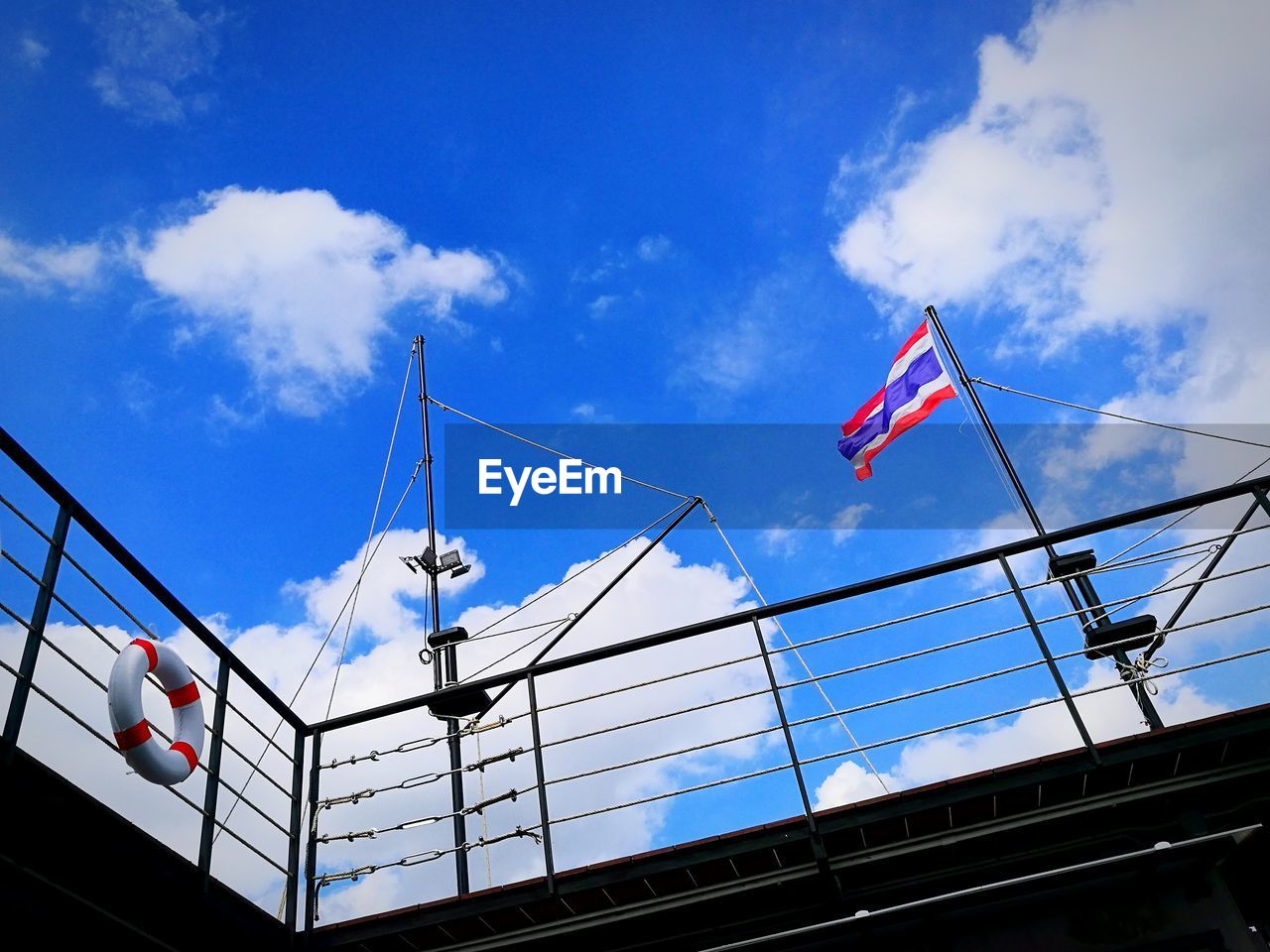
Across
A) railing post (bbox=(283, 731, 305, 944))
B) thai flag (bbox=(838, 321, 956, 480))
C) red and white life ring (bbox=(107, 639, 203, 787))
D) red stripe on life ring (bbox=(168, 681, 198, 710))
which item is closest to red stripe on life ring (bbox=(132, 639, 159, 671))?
red and white life ring (bbox=(107, 639, 203, 787))

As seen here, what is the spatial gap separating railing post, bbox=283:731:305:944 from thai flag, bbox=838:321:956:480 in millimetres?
7128

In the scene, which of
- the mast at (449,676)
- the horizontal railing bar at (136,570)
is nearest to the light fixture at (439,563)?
the mast at (449,676)

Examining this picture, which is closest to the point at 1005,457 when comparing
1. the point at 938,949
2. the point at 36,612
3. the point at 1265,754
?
the point at 1265,754

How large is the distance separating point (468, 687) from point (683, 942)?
7.40ft

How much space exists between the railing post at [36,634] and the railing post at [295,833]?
2.57 metres

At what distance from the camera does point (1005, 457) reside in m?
10.6

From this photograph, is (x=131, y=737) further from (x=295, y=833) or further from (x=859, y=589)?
(x=859, y=589)

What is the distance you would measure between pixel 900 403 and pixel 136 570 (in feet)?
28.6

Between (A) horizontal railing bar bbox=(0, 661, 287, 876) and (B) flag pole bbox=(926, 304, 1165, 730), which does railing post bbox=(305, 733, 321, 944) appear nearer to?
(A) horizontal railing bar bbox=(0, 661, 287, 876)

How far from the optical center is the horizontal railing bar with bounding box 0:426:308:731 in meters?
4.50

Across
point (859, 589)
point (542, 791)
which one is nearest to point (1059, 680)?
point (859, 589)

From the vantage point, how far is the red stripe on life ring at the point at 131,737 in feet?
15.6

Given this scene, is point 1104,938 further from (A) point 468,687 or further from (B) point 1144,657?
(A) point 468,687

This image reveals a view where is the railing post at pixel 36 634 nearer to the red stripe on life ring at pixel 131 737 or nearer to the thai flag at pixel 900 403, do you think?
the red stripe on life ring at pixel 131 737
